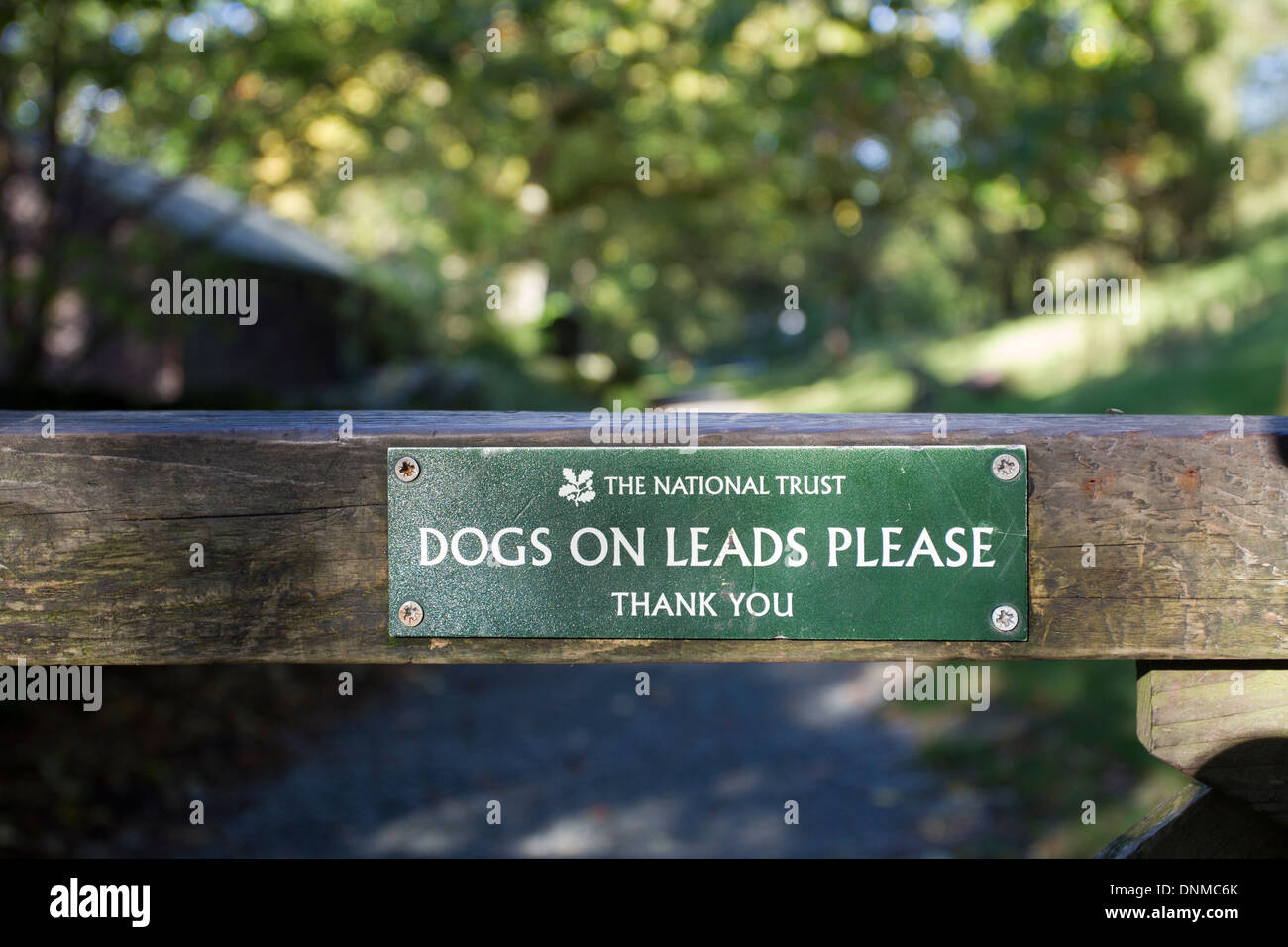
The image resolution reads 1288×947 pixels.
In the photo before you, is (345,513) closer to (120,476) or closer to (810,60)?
(120,476)

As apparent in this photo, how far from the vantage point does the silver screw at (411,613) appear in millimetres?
1432

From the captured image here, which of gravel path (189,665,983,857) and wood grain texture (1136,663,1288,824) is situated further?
gravel path (189,665,983,857)

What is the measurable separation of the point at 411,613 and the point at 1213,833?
116 cm

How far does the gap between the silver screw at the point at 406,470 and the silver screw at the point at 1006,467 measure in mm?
748

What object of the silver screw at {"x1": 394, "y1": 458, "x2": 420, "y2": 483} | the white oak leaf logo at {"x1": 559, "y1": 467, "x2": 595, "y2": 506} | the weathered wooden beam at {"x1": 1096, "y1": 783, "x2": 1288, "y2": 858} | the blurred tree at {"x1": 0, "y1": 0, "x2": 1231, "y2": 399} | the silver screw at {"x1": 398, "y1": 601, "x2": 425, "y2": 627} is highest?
the blurred tree at {"x1": 0, "y1": 0, "x2": 1231, "y2": 399}

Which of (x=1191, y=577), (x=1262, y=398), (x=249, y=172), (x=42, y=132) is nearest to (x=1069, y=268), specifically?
(x=1262, y=398)

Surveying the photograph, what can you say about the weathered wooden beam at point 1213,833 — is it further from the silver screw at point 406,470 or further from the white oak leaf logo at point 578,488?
the silver screw at point 406,470

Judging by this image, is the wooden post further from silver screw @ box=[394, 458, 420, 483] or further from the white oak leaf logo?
silver screw @ box=[394, 458, 420, 483]

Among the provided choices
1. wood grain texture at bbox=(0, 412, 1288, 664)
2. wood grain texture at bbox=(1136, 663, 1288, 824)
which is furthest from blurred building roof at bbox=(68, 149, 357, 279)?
wood grain texture at bbox=(1136, 663, 1288, 824)

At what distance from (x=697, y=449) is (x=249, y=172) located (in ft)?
28.0

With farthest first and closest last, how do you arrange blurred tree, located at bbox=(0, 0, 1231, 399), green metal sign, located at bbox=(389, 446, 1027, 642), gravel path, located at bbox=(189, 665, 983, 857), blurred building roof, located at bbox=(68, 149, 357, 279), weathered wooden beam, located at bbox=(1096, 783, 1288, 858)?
blurred building roof, located at bbox=(68, 149, 357, 279), blurred tree, located at bbox=(0, 0, 1231, 399), gravel path, located at bbox=(189, 665, 983, 857), weathered wooden beam, located at bbox=(1096, 783, 1288, 858), green metal sign, located at bbox=(389, 446, 1027, 642)

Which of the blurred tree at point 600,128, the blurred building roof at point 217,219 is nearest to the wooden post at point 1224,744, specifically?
the blurred tree at point 600,128

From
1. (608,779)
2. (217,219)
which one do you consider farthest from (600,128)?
(608,779)

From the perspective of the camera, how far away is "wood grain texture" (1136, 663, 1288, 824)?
1479 millimetres
